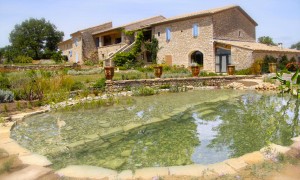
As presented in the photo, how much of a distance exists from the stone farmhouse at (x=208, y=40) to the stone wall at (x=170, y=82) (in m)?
5.03

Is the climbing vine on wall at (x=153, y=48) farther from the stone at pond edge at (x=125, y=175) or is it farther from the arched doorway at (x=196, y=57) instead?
the stone at pond edge at (x=125, y=175)

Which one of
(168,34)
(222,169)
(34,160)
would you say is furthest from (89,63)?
(222,169)

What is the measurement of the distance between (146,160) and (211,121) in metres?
3.09

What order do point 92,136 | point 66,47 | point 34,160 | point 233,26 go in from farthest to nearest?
1. point 66,47
2. point 233,26
3. point 92,136
4. point 34,160

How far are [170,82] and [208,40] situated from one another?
9.43 meters

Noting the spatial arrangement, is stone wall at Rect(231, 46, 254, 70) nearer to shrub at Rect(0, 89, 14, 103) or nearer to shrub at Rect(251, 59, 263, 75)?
shrub at Rect(251, 59, 263, 75)

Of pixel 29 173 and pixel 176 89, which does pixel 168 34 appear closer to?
pixel 176 89

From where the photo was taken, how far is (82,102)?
9.33 meters

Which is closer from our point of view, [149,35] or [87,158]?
[87,158]

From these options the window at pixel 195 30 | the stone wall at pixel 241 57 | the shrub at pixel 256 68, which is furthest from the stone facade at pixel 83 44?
the shrub at pixel 256 68

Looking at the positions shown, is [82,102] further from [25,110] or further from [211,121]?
[211,121]

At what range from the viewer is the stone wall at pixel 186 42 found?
22.0 metres

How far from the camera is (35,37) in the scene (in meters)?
47.1

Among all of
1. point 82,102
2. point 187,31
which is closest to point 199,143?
point 82,102
